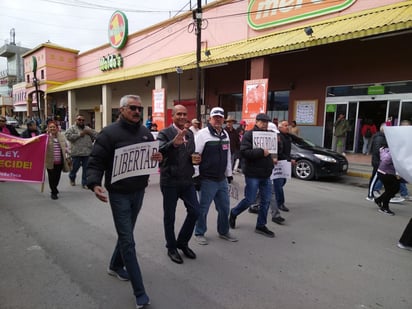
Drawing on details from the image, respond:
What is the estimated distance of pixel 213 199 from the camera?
395 cm

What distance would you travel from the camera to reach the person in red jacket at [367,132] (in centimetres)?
1202

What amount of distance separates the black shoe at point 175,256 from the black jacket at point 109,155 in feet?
3.76

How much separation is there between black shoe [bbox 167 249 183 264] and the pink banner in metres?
3.77

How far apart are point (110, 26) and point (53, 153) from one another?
74.2 feet

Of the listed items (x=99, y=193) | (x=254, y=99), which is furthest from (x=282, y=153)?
(x=254, y=99)

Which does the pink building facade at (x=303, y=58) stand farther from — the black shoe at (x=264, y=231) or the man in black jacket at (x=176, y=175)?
the man in black jacket at (x=176, y=175)

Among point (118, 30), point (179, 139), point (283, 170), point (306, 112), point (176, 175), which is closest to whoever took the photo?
point (179, 139)

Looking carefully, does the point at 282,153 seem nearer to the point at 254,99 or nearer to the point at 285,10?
the point at 254,99

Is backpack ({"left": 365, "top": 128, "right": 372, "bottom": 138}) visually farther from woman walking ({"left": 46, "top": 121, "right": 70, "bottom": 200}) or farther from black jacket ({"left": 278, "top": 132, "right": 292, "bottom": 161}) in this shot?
woman walking ({"left": 46, "top": 121, "right": 70, "bottom": 200})

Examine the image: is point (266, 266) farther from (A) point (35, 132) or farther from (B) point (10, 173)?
(A) point (35, 132)

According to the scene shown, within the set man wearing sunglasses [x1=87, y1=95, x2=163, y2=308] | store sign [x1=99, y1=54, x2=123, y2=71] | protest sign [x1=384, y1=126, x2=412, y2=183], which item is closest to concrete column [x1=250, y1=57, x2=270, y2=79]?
protest sign [x1=384, y1=126, x2=412, y2=183]

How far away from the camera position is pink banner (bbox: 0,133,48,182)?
550 centimetres

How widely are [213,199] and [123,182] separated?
5.31 feet

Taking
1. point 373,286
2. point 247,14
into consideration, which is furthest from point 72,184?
point 247,14
